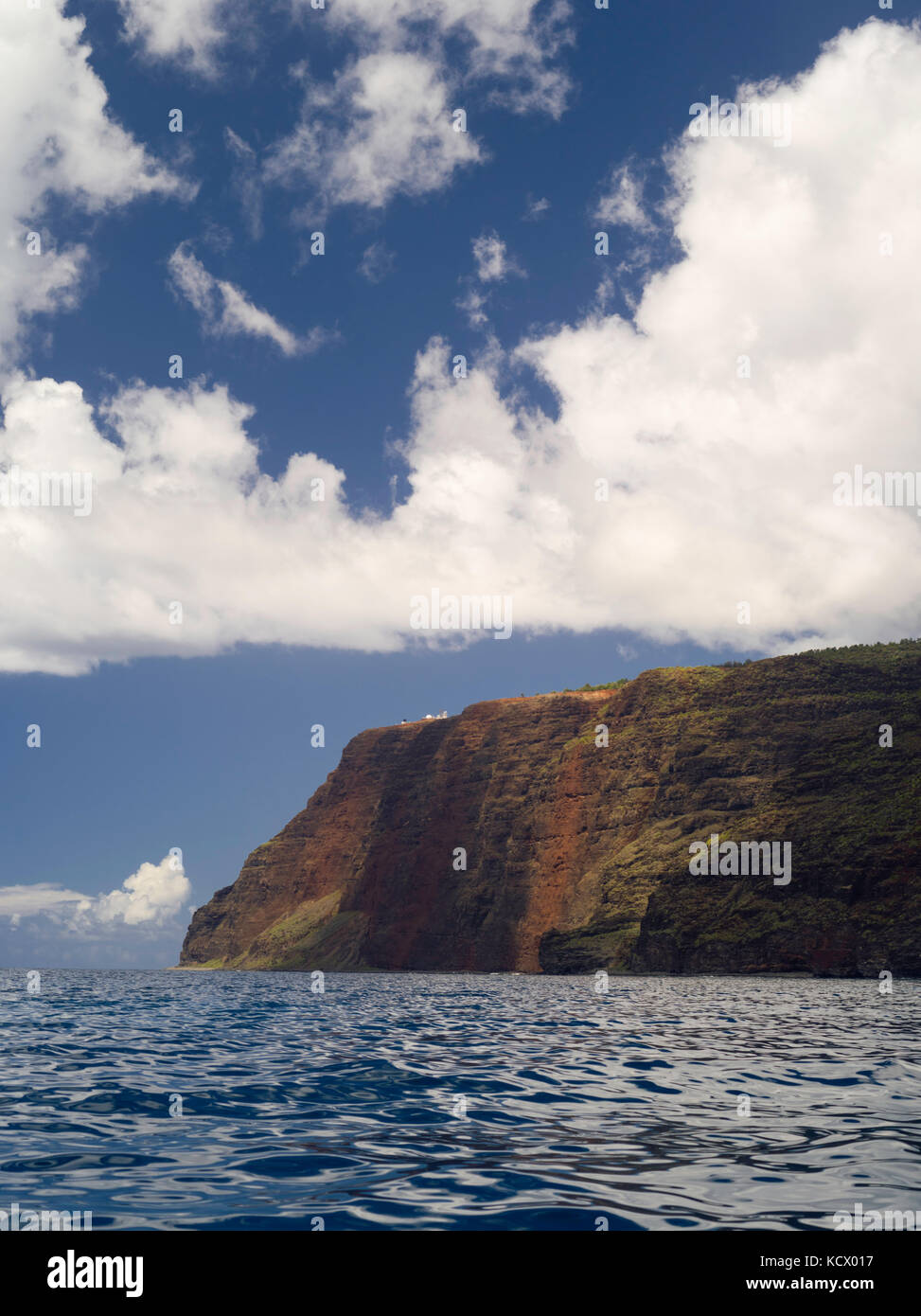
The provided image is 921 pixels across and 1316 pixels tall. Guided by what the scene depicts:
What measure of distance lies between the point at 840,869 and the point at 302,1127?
80665 millimetres

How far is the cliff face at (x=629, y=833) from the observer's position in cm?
8450

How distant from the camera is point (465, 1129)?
1198 cm

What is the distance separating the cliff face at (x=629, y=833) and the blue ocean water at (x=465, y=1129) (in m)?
63.5

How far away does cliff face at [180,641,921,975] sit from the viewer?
277 ft

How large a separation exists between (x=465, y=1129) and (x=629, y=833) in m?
110

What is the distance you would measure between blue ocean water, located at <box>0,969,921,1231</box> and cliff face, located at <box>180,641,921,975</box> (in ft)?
208

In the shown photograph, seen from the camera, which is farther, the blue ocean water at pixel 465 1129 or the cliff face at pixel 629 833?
the cliff face at pixel 629 833

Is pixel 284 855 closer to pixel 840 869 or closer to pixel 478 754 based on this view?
pixel 478 754

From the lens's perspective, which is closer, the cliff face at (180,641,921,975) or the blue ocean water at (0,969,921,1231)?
the blue ocean water at (0,969,921,1231)

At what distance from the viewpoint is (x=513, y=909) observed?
12506 centimetres

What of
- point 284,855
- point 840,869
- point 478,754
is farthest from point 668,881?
point 284,855
